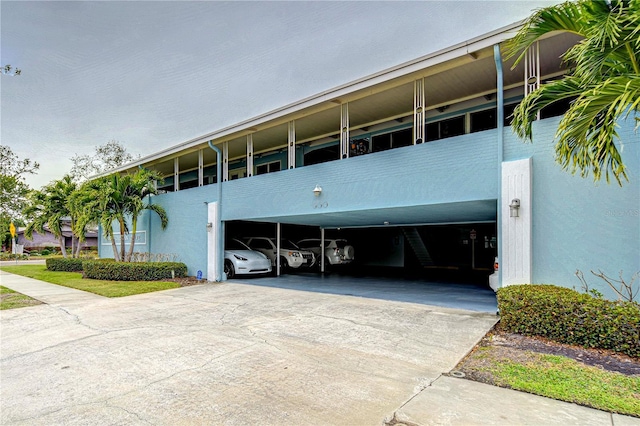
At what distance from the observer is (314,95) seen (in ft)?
31.5

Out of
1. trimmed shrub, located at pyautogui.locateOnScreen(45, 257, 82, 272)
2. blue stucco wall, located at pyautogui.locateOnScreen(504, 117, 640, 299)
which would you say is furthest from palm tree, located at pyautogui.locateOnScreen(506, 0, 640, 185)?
trimmed shrub, located at pyautogui.locateOnScreen(45, 257, 82, 272)

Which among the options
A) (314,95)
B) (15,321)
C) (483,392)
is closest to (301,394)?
(483,392)

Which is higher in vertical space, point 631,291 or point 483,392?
point 631,291

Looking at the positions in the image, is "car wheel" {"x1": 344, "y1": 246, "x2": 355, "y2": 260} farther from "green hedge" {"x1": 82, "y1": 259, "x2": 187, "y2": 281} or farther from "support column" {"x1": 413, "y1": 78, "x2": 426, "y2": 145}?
"support column" {"x1": 413, "y1": 78, "x2": 426, "y2": 145}

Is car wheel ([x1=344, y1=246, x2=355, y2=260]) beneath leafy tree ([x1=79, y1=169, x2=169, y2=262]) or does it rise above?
beneath

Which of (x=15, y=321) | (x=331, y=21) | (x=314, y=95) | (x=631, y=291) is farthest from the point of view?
(x=331, y=21)

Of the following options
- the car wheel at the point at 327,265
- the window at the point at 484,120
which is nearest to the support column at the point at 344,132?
the window at the point at 484,120

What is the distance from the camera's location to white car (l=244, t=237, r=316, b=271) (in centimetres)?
1523

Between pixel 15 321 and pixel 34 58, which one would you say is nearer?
pixel 15 321

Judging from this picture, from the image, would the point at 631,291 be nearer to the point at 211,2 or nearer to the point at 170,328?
the point at 170,328

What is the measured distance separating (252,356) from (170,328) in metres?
2.37

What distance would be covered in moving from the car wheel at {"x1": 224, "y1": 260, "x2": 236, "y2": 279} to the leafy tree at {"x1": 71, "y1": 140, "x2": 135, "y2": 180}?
25852 millimetres

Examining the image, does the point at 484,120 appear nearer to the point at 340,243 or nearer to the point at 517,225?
the point at 517,225

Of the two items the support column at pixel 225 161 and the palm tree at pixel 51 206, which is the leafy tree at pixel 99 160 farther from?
the support column at pixel 225 161
